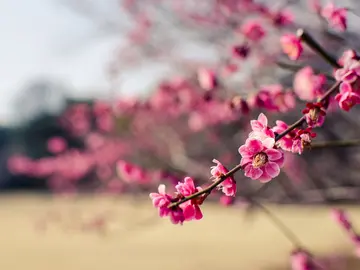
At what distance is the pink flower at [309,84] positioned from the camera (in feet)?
7.07

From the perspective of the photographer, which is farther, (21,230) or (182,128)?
(21,230)

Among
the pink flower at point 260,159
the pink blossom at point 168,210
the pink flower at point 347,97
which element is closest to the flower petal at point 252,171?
the pink flower at point 260,159

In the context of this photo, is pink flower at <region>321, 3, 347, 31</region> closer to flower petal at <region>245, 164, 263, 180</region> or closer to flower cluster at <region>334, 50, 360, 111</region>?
flower cluster at <region>334, 50, 360, 111</region>

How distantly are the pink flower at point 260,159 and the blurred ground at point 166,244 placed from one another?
450cm

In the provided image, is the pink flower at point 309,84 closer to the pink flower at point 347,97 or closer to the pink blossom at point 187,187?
the pink flower at point 347,97

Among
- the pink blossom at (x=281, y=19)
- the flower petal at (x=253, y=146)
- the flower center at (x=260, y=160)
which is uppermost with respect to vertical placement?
the pink blossom at (x=281, y=19)

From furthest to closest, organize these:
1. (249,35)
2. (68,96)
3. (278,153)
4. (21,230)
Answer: (68,96) → (21,230) → (249,35) → (278,153)

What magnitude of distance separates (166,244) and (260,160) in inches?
278

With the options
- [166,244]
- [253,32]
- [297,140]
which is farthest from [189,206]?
[166,244]

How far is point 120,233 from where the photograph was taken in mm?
9625

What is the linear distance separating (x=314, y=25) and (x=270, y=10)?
961mm

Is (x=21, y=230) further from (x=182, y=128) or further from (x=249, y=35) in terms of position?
(x=249, y=35)

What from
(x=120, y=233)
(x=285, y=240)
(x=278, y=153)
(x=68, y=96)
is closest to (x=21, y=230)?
(x=120, y=233)

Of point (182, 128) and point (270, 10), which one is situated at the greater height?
point (182, 128)
